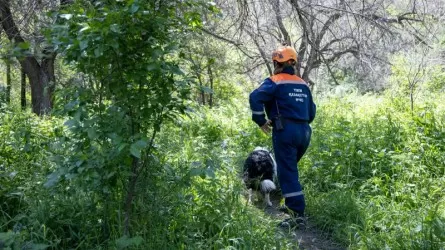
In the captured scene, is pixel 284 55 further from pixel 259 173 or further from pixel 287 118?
pixel 259 173

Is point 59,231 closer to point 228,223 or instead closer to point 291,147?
point 228,223

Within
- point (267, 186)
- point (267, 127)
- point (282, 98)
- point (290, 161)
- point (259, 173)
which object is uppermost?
point (282, 98)

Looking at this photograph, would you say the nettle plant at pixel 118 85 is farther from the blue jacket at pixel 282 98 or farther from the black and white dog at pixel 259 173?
the black and white dog at pixel 259 173

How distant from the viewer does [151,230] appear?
11.4 ft

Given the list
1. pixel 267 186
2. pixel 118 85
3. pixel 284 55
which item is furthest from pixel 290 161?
pixel 118 85

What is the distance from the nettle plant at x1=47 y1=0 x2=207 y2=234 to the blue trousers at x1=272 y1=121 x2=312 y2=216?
1824mm

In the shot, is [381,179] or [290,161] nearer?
[290,161]

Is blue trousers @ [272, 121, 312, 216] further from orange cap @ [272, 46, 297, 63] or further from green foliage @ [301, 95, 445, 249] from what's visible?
orange cap @ [272, 46, 297, 63]

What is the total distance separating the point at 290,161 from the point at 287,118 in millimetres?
465

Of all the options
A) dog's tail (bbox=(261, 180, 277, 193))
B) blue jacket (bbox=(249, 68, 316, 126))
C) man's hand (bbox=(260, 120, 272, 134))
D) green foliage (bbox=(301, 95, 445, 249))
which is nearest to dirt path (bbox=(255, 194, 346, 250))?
green foliage (bbox=(301, 95, 445, 249))

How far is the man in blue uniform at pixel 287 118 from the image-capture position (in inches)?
186

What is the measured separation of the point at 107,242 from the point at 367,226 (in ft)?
7.60

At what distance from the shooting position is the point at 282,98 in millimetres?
4801

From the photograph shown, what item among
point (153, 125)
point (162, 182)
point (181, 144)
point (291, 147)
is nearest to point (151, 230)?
point (162, 182)
